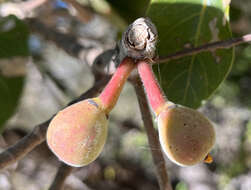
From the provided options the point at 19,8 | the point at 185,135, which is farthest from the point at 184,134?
the point at 19,8

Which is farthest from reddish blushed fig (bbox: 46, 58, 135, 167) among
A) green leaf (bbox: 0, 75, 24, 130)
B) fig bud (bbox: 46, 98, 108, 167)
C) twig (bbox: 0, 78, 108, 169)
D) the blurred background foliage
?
the blurred background foliage

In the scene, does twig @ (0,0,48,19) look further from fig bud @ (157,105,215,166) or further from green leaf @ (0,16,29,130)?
fig bud @ (157,105,215,166)

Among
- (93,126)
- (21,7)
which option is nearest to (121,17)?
(21,7)

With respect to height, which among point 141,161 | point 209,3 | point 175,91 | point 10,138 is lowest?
point 141,161

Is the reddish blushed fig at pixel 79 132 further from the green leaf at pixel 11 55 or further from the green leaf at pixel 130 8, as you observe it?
the green leaf at pixel 130 8

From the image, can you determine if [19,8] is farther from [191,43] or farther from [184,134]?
[184,134]

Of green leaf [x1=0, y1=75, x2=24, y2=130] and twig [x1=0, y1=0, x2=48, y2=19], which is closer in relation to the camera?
green leaf [x1=0, y1=75, x2=24, y2=130]

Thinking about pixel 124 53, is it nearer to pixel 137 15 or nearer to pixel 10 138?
pixel 137 15
